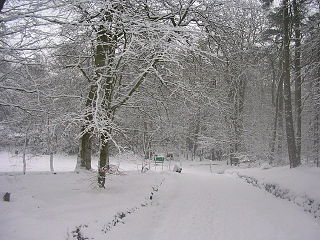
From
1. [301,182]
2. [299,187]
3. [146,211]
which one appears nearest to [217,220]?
[146,211]

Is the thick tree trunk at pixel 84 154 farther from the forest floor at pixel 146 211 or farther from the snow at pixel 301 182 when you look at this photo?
the snow at pixel 301 182

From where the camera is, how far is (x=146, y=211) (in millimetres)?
9594

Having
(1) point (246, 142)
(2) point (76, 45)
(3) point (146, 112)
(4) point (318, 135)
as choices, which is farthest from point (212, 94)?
(1) point (246, 142)

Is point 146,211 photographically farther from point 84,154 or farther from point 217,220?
→ point 84,154

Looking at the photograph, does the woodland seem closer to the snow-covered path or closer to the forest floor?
the forest floor

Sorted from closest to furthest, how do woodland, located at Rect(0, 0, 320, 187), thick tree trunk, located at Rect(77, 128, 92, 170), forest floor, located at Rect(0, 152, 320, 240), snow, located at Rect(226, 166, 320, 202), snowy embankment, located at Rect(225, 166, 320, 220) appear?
forest floor, located at Rect(0, 152, 320, 240), woodland, located at Rect(0, 0, 320, 187), snowy embankment, located at Rect(225, 166, 320, 220), snow, located at Rect(226, 166, 320, 202), thick tree trunk, located at Rect(77, 128, 92, 170)

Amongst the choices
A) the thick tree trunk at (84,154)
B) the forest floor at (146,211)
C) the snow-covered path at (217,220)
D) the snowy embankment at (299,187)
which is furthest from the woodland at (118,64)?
the snowy embankment at (299,187)

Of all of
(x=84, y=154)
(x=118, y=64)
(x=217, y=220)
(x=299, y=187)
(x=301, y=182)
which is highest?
(x=118, y=64)

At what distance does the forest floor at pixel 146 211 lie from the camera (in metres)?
6.71

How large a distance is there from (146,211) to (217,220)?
2047mm

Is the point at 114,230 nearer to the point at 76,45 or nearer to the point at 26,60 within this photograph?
the point at 26,60

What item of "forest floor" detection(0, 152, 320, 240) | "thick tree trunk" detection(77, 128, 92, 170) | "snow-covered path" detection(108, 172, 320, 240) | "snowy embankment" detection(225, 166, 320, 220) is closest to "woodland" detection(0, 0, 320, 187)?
"thick tree trunk" detection(77, 128, 92, 170)

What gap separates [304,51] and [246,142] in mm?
13163

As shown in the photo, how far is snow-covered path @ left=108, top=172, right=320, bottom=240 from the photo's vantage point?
25.7ft
